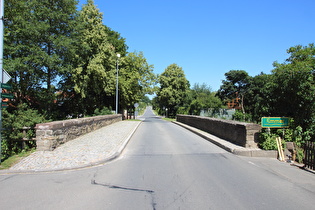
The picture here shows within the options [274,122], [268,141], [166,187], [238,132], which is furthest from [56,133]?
[274,122]

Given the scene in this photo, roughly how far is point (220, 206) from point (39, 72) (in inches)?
725

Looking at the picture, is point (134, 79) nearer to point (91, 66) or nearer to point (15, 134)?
point (91, 66)

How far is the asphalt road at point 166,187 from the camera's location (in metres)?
4.09

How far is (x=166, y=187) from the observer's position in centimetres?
493

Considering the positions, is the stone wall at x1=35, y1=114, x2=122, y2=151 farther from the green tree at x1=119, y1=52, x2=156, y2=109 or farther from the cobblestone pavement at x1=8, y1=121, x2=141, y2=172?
the green tree at x1=119, y1=52, x2=156, y2=109

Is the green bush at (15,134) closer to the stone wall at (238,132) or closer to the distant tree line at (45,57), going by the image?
the distant tree line at (45,57)

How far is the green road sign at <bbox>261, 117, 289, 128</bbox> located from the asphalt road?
6.56 ft

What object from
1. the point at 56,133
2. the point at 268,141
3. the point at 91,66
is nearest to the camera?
the point at 268,141

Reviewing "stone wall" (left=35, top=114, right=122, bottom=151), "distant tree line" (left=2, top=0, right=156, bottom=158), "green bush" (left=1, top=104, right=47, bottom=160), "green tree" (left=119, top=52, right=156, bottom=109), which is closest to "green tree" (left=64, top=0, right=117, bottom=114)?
"distant tree line" (left=2, top=0, right=156, bottom=158)

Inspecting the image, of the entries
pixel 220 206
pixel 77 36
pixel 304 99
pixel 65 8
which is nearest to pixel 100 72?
pixel 77 36

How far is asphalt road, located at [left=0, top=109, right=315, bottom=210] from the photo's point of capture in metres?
4.09

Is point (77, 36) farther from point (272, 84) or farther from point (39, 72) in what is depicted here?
point (272, 84)

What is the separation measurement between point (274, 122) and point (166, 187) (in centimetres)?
604

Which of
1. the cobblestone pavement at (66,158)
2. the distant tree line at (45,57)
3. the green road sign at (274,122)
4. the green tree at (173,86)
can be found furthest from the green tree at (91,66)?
the green tree at (173,86)
